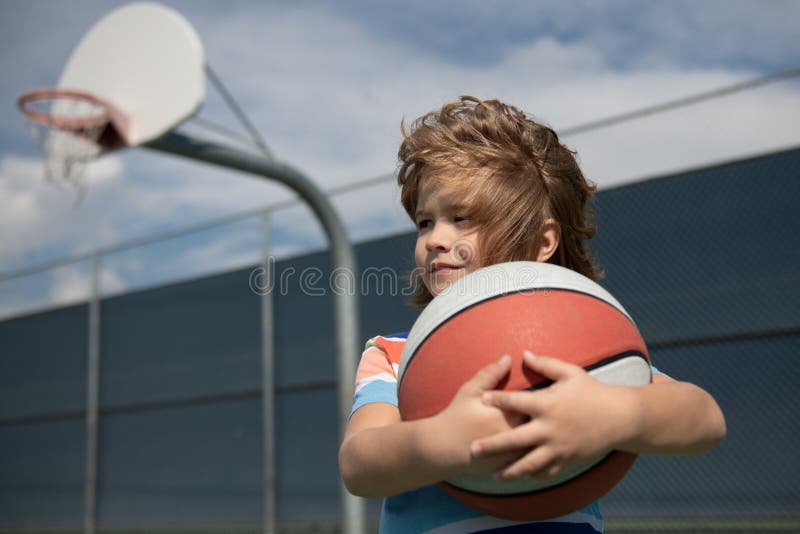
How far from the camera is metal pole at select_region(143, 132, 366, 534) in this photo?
5.61 metres

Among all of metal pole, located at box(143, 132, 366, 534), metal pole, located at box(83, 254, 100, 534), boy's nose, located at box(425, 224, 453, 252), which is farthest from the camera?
metal pole, located at box(83, 254, 100, 534)

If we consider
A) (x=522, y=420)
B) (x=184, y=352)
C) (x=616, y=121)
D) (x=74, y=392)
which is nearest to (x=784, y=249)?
(x=616, y=121)

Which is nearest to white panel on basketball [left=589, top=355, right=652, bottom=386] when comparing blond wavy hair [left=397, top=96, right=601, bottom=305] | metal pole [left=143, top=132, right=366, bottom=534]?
blond wavy hair [left=397, top=96, right=601, bottom=305]

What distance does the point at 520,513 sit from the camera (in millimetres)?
1296

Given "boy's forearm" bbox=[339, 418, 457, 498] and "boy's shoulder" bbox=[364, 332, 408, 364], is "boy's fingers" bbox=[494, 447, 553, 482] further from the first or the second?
"boy's shoulder" bbox=[364, 332, 408, 364]

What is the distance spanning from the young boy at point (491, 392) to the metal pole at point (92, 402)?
927 cm

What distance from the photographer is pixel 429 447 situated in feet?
3.74

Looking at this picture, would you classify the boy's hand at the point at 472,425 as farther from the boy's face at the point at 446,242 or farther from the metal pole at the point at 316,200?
the metal pole at the point at 316,200

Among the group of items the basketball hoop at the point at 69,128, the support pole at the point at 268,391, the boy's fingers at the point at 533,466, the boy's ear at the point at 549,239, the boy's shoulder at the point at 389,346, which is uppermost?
the basketball hoop at the point at 69,128

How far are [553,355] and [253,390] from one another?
7751 millimetres

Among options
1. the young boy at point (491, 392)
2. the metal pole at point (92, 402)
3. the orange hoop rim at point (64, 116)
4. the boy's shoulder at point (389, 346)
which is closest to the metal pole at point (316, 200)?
the orange hoop rim at point (64, 116)

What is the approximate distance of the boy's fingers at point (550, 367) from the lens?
113 centimetres

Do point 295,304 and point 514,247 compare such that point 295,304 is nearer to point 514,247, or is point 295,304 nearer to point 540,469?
point 514,247

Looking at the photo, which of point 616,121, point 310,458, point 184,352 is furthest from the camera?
point 184,352
